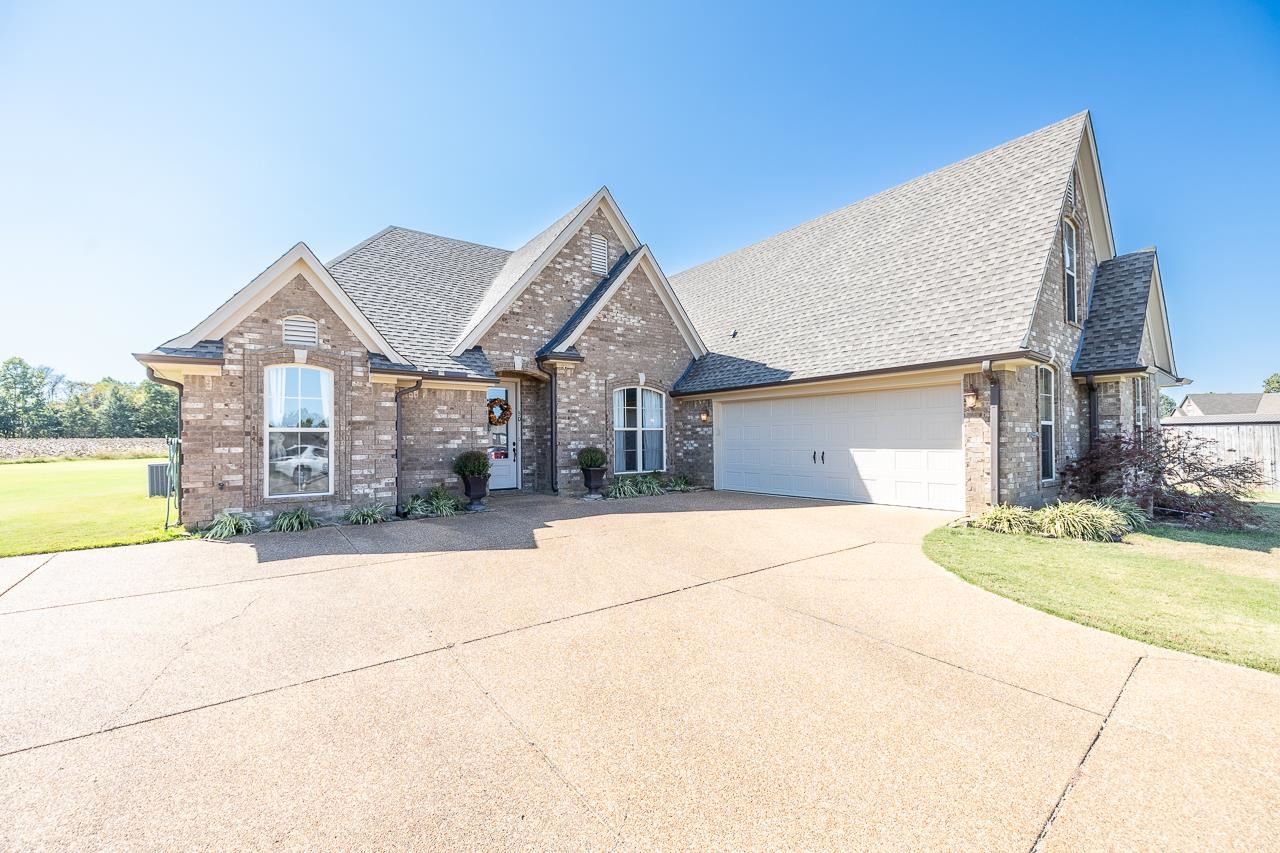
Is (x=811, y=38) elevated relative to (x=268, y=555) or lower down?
elevated

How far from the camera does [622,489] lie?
41.3 ft

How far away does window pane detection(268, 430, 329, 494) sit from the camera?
28.9ft

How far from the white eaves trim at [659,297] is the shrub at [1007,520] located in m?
8.57

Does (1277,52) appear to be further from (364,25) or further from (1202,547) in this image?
(364,25)

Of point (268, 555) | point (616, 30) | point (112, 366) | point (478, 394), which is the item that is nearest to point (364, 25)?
point (616, 30)

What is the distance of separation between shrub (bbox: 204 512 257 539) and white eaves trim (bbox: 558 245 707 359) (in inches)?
277

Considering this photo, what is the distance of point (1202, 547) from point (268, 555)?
43.4ft

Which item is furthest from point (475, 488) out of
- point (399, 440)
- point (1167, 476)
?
point (1167, 476)

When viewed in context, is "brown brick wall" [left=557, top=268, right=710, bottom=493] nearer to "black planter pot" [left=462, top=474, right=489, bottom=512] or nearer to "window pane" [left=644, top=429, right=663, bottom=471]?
"window pane" [left=644, top=429, right=663, bottom=471]

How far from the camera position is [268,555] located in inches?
272

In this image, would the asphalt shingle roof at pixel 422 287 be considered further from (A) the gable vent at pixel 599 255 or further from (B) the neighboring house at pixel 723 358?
(A) the gable vent at pixel 599 255

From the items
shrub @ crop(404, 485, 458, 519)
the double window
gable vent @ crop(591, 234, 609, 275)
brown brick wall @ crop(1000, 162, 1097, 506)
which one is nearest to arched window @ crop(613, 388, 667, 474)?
gable vent @ crop(591, 234, 609, 275)

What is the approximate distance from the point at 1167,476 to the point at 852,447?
5.83 m

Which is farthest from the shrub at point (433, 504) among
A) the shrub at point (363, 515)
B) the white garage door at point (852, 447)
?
the white garage door at point (852, 447)
